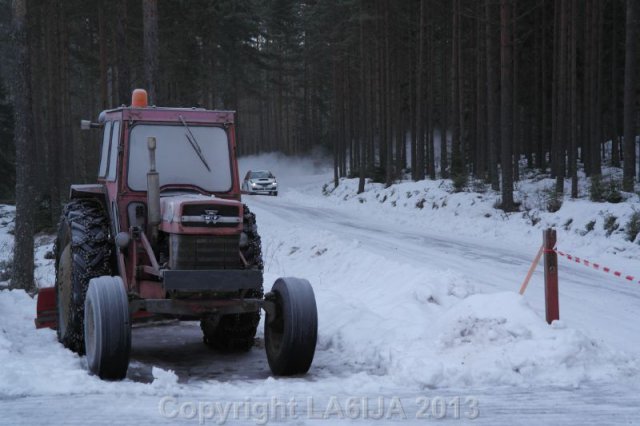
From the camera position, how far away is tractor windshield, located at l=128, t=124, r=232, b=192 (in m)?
7.99

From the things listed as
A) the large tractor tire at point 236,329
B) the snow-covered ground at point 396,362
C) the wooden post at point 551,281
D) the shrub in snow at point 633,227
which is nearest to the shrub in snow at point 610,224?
the shrub in snow at point 633,227

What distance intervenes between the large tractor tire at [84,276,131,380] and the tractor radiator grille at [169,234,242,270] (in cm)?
64

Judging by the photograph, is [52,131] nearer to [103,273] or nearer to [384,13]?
[384,13]

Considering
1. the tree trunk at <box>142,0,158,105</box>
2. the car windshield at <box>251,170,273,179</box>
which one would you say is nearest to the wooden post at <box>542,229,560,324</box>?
the tree trunk at <box>142,0,158,105</box>

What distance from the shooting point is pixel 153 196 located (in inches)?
286

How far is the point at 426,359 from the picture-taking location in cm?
701

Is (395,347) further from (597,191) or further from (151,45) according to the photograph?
(151,45)

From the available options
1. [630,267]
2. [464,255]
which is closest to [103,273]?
[464,255]

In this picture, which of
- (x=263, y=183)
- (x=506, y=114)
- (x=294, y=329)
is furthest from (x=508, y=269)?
(x=263, y=183)

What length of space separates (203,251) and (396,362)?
7.40 ft

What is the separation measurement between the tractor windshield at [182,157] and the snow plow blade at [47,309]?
2.51m

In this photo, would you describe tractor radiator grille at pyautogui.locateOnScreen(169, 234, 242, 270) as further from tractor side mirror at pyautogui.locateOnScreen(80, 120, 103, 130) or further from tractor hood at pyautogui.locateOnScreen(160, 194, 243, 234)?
tractor side mirror at pyautogui.locateOnScreen(80, 120, 103, 130)

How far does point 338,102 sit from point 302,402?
156 feet

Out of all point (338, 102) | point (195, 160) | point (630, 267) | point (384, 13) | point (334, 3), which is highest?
point (334, 3)
